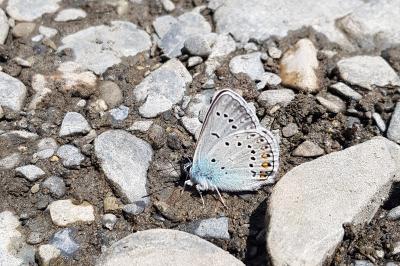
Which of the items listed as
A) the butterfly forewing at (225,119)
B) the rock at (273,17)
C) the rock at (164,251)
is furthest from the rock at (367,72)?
the rock at (164,251)

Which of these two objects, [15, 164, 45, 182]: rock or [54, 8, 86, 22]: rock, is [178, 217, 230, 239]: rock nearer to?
[15, 164, 45, 182]: rock

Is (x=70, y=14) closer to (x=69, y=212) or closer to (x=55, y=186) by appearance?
(x=55, y=186)

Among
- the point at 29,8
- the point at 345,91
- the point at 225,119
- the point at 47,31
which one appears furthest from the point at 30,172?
the point at 345,91

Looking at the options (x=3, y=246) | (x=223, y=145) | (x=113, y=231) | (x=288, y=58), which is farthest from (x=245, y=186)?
(x=3, y=246)

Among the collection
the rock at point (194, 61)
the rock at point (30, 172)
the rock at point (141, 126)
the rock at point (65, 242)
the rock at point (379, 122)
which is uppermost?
the rock at point (379, 122)

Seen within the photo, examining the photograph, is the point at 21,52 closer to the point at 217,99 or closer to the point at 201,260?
the point at 217,99

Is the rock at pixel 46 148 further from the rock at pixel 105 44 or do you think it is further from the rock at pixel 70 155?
the rock at pixel 105 44
